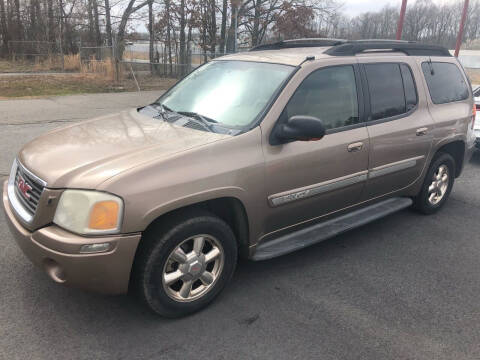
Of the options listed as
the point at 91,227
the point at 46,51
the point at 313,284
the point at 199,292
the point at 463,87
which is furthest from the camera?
the point at 46,51

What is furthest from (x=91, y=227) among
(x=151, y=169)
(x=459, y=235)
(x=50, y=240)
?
(x=459, y=235)

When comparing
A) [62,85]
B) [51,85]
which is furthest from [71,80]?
[51,85]

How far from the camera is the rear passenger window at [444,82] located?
4.65 meters

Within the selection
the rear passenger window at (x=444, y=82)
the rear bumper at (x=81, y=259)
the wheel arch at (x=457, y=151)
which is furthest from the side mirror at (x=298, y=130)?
the wheel arch at (x=457, y=151)

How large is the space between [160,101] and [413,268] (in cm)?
283

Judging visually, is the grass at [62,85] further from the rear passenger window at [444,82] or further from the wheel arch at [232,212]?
the wheel arch at [232,212]

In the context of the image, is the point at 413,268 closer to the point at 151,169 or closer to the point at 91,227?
the point at 151,169

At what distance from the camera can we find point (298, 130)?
313 cm

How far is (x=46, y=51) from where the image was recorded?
24.6 meters

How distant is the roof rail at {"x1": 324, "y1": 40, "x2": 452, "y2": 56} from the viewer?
3.84 metres

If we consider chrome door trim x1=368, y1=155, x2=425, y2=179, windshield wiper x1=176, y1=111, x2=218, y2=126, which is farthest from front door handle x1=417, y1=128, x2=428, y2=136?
windshield wiper x1=176, y1=111, x2=218, y2=126

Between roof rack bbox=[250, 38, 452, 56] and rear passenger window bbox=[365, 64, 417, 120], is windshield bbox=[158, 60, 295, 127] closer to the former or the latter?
roof rack bbox=[250, 38, 452, 56]

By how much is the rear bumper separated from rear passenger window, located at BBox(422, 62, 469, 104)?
365 centimetres

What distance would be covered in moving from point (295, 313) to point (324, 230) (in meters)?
0.93
